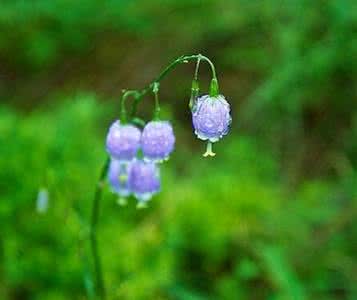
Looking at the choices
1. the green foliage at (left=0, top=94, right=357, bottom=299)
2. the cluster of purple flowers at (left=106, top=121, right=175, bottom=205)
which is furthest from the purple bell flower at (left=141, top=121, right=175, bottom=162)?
the green foliage at (left=0, top=94, right=357, bottom=299)

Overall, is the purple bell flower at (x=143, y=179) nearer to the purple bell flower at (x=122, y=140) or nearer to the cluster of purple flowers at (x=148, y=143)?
the cluster of purple flowers at (x=148, y=143)

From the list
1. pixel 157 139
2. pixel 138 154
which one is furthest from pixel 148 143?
pixel 138 154

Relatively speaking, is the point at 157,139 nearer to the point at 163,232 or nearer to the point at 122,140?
the point at 122,140

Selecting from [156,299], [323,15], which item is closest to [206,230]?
[156,299]

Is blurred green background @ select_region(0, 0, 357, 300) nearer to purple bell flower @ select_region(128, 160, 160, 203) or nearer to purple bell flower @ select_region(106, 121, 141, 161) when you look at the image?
purple bell flower @ select_region(128, 160, 160, 203)

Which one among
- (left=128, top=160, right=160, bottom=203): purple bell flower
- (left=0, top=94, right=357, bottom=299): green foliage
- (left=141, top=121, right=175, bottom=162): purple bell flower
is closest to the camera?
(left=141, top=121, right=175, bottom=162): purple bell flower

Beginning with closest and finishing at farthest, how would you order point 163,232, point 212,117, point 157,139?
1. point 212,117
2. point 157,139
3. point 163,232
